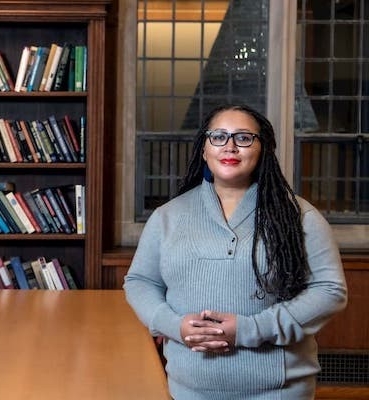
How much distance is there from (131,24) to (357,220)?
161 centimetres

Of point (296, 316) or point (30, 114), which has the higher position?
point (30, 114)

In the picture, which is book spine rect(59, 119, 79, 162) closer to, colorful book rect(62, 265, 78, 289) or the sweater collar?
colorful book rect(62, 265, 78, 289)

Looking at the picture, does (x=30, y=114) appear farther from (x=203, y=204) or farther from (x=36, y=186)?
(x=203, y=204)

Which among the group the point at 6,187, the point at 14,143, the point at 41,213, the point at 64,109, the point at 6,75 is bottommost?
the point at 41,213

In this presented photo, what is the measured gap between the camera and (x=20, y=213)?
3.85 metres

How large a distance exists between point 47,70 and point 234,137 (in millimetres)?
2036

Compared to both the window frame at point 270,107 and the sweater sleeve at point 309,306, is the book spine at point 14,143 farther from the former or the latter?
the sweater sleeve at point 309,306

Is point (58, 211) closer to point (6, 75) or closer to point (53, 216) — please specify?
point (53, 216)

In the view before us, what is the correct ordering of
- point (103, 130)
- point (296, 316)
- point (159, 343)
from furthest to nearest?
1. point (103, 130)
2. point (159, 343)
3. point (296, 316)

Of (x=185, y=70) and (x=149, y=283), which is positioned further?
(x=185, y=70)

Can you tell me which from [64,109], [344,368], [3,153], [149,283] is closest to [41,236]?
[3,153]

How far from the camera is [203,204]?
206cm

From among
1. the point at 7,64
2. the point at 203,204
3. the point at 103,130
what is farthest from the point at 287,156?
the point at 203,204

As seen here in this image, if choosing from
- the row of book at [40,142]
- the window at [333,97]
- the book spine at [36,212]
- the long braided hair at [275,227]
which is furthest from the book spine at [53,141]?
the long braided hair at [275,227]
